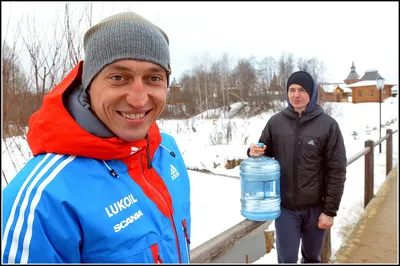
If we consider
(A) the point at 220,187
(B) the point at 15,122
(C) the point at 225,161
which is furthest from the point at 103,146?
(C) the point at 225,161

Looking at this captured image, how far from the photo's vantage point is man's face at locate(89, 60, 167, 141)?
114 centimetres

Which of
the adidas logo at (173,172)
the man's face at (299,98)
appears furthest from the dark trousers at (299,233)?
the adidas logo at (173,172)

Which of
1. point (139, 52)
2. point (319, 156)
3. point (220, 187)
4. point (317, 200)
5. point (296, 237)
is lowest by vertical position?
point (220, 187)

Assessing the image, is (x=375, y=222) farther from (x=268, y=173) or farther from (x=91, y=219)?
(x=91, y=219)

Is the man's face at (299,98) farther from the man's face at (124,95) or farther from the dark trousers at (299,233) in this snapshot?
the man's face at (124,95)

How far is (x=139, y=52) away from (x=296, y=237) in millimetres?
2214

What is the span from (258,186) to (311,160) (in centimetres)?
101

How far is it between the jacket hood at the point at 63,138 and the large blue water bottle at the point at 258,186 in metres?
1.96

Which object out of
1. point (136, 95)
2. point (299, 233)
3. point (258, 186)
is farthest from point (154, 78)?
point (258, 186)

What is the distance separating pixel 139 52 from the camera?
1.16 m

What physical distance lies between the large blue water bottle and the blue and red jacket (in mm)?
1794

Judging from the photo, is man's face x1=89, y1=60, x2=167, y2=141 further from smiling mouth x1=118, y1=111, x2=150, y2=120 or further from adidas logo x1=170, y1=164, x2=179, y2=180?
adidas logo x1=170, y1=164, x2=179, y2=180

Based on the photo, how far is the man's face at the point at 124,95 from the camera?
1138 mm

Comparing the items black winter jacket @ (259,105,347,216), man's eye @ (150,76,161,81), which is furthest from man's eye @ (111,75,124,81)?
black winter jacket @ (259,105,347,216)
